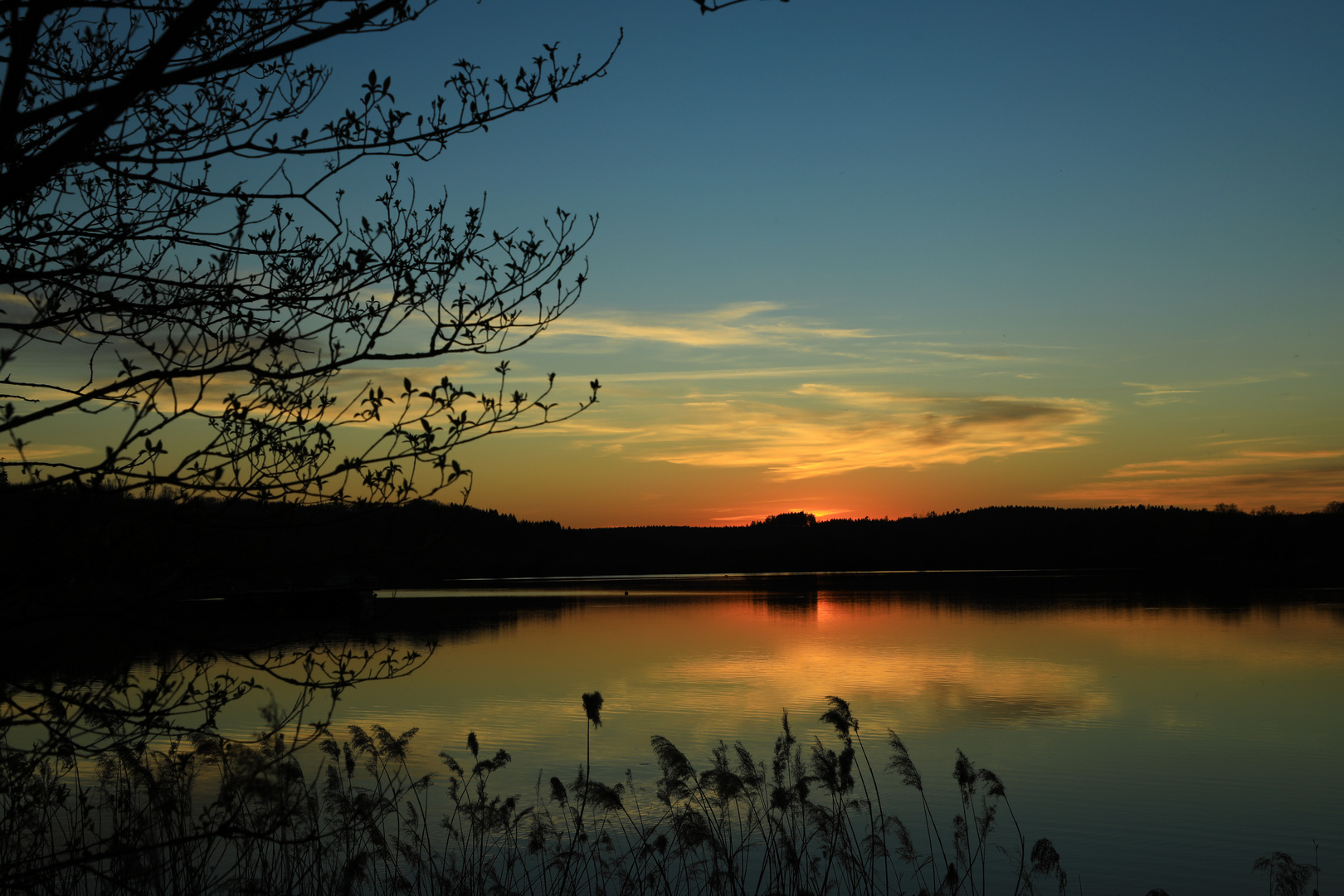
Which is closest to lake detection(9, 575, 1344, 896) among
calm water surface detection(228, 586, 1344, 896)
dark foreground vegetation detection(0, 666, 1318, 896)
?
calm water surface detection(228, 586, 1344, 896)

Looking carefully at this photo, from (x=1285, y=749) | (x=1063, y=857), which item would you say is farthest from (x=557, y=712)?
(x=1285, y=749)

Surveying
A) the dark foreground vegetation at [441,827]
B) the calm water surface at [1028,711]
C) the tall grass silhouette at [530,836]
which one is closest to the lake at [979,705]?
the calm water surface at [1028,711]

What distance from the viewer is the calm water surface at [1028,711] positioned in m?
11.6

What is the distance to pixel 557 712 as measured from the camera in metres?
19.3

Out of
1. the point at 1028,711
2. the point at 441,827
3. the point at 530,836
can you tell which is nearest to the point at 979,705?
the point at 1028,711

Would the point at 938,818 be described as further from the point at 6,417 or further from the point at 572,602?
the point at 572,602

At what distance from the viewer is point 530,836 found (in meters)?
9.11

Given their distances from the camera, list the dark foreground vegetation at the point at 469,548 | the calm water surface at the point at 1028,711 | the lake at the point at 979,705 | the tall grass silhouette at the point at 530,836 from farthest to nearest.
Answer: the calm water surface at the point at 1028,711
the lake at the point at 979,705
the tall grass silhouette at the point at 530,836
the dark foreground vegetation at the point at 469,548

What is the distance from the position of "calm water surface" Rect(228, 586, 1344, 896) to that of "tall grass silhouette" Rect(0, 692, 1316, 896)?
1196 mm

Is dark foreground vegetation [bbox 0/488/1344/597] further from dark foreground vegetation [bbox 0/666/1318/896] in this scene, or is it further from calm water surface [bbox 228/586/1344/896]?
calm water surface [bbox 228/586/1344/896]

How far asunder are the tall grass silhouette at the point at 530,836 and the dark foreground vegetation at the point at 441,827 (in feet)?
0.12

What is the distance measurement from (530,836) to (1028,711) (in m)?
12.8

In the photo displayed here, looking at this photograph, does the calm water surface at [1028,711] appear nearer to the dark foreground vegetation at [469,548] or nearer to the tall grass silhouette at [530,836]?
the tall grass silhouette at [530,836]

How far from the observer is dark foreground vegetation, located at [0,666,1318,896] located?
521 centimetres
